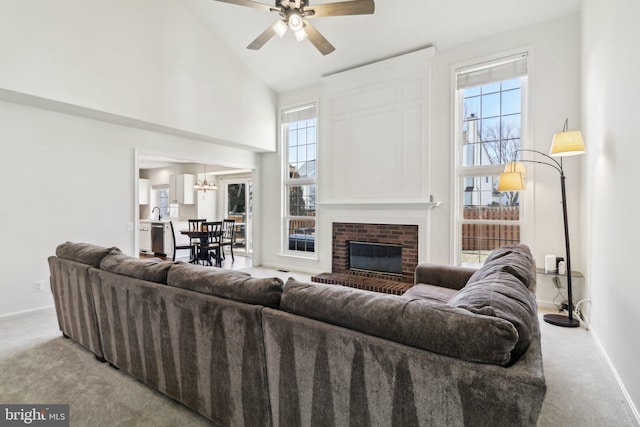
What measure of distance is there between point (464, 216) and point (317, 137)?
269 centimetres

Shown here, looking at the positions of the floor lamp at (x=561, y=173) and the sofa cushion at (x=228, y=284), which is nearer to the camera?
the sofa cushion at (x=228, y=284)

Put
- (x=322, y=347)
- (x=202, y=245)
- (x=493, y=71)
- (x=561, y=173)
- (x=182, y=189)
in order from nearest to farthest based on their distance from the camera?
(x=322, y=347) → (x=561, y=173) → (x=493, y=71) → (x=202, y=245) → (x=182, y=189)

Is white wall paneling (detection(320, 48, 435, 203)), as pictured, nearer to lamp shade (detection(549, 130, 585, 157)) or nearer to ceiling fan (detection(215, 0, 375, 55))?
lamp shade (detection(549, 130, 585, 157))

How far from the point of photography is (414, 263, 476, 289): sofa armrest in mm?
2978

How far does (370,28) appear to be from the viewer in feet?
13.9

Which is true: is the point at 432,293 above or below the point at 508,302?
below

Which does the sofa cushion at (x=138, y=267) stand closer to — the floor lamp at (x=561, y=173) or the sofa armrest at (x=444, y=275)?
the sofa armrest at (x=444, y=275)

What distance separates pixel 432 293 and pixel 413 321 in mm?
1783

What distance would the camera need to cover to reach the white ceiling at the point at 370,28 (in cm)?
369

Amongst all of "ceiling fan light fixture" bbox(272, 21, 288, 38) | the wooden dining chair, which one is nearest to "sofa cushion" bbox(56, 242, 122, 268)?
"ceiling fan light fixture" bbox(272, 21, 288, 38)

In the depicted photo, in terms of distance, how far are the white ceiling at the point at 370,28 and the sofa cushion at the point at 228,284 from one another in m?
3.77

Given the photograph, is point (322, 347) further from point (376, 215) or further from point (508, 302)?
point (376, 215)

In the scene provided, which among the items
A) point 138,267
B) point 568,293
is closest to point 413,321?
point 138,267

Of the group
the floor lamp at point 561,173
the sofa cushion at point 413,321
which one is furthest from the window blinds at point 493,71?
the sofa cushion at point 413,321
